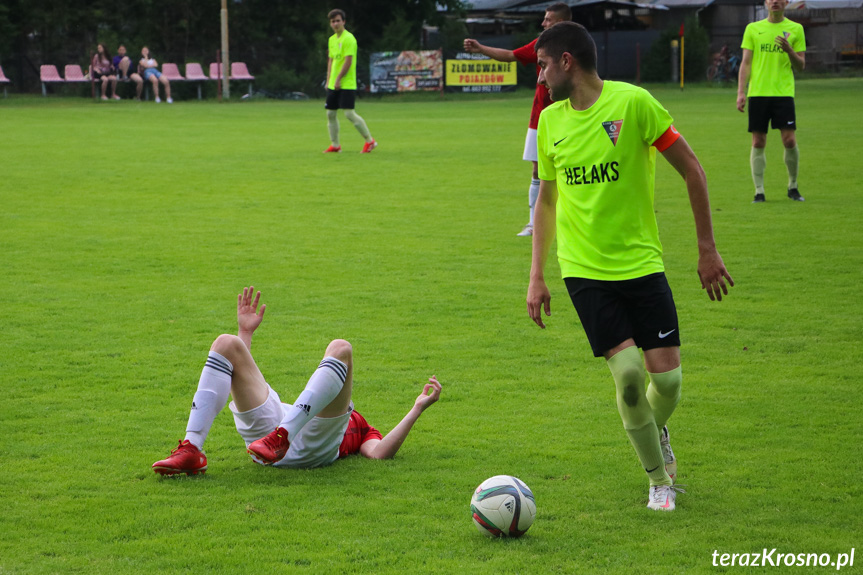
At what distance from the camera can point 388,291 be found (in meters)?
9.37

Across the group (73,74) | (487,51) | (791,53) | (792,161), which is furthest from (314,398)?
(73,74)

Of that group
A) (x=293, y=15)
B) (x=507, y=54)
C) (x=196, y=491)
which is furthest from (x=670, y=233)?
(x=293, y=15)

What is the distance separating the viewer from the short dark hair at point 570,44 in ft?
14.8

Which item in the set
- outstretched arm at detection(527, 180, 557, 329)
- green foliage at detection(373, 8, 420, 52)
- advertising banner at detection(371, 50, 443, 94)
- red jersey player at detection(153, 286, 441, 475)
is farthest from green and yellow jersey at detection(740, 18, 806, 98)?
green foliage at detection(373, 8, 420, 52)

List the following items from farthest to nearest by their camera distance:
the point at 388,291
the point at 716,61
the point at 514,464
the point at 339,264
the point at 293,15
Answer: the point at 293,15
the point at 716,61
the point at 339,264
the point at 388,291
the point at 514,464

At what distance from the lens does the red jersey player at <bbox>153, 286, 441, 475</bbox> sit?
4969 millimetres

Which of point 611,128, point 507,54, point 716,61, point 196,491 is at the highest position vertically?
point 716,61

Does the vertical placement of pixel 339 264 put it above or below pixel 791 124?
below

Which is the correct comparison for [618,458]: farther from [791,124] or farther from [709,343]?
[791,124]

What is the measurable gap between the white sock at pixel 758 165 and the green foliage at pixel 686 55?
112ft

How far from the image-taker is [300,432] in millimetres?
5168

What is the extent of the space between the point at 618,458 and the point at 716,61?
43894 millimetres

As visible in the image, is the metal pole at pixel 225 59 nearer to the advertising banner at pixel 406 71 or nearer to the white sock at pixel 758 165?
the advertising banner at pixel 406 71

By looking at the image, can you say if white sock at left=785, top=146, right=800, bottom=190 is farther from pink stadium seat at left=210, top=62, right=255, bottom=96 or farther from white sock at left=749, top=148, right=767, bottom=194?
pink stadium seat at left=210, top=62, right=255, bottom=96
